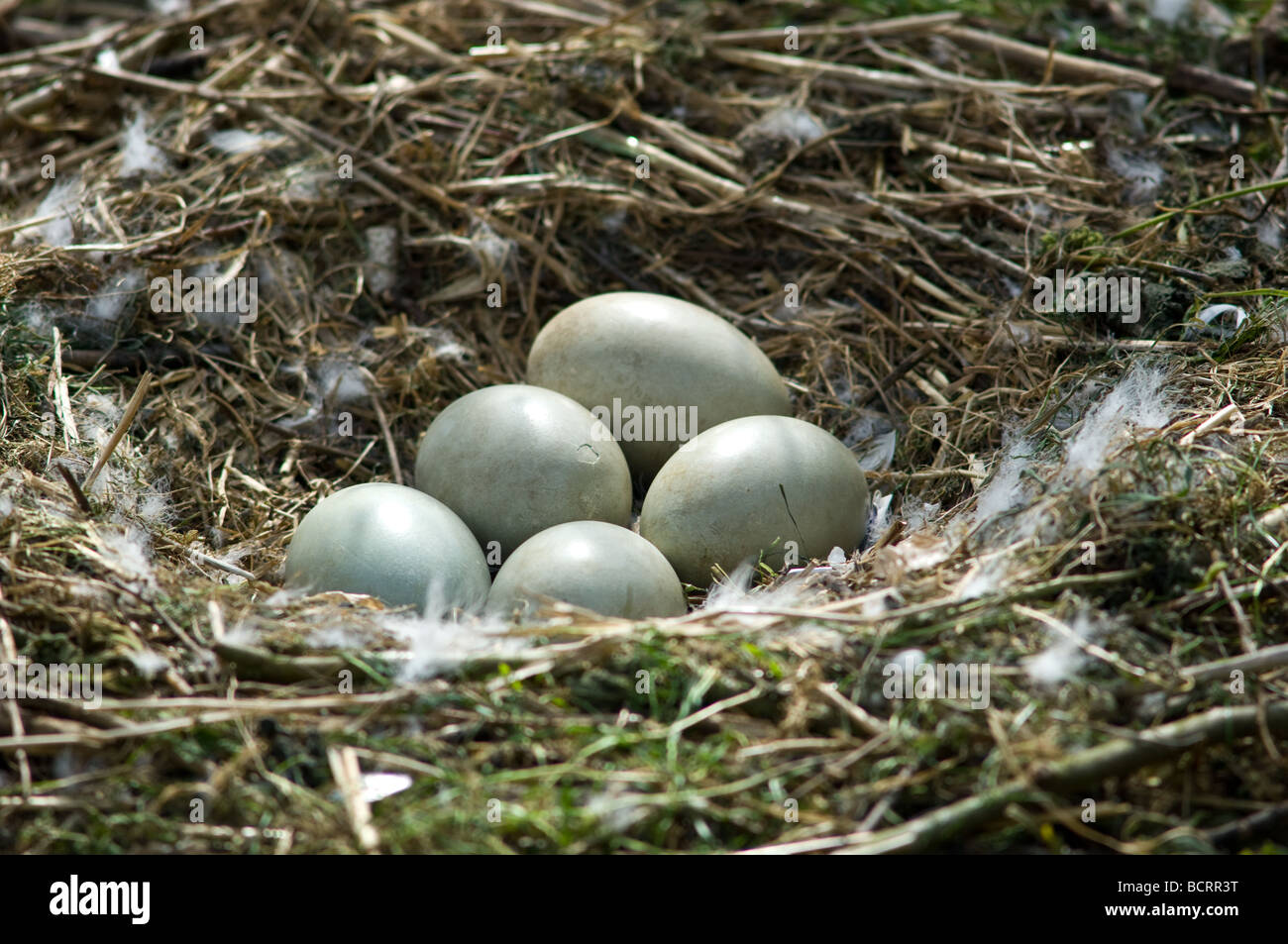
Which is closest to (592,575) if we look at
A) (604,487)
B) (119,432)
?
(604,487)

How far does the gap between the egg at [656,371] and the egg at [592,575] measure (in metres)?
0.43

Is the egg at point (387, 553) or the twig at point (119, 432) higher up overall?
the twig at point (119, 432)

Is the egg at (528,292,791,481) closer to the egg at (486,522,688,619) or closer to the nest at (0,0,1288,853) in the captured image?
the nest at (0,0,1288,853)

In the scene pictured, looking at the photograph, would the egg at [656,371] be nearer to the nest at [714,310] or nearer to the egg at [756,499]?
the egg at [756,499]

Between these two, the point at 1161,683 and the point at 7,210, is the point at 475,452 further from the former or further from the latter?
the point at 7,210

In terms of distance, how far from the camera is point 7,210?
2.96m

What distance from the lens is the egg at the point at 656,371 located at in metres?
2.51

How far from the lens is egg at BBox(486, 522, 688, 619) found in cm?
203

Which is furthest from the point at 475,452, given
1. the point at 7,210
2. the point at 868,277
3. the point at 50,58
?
the point at 50,58

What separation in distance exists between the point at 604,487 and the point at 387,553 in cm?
50

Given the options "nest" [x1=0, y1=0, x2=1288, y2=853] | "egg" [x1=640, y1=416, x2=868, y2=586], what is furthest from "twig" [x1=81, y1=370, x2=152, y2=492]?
"egg" [x1=640, y1=416, x2=868, y2=586]

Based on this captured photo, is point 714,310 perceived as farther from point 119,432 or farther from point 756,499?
point 119,432

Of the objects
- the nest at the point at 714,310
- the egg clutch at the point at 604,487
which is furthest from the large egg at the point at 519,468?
the nest at the point at 714,310
